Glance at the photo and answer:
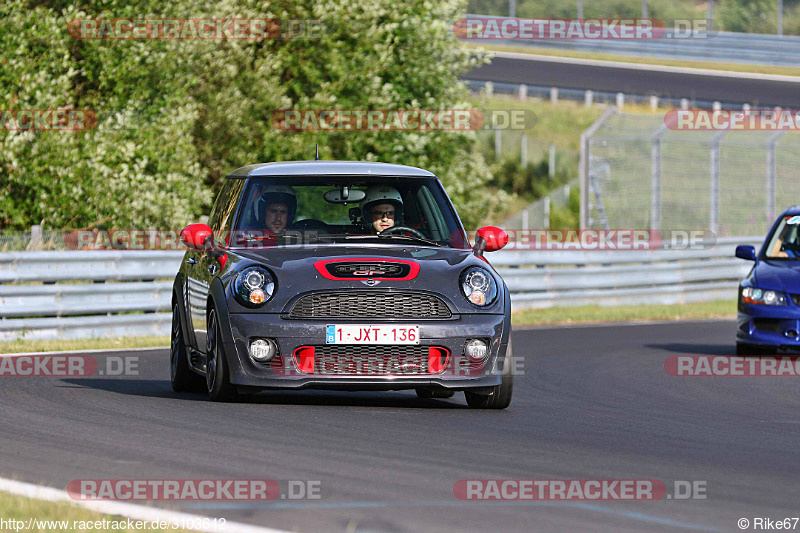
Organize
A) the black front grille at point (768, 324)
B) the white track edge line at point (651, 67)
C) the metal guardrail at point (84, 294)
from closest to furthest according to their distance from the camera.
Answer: the black front grille at point (768, 324) < the metal guardrail at point (84, 294) < the white track edge line at point (651, 67)

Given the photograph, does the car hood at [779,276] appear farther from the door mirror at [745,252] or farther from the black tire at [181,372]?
the black tire at [181,372]

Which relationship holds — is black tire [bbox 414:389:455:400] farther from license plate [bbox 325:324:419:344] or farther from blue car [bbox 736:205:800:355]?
blue car [bbox 736:205:800:355]

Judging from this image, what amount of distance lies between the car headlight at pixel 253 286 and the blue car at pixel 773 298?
6.72 metres

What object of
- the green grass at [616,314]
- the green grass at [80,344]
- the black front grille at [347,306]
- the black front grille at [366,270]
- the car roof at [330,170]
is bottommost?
the green grass at [616,314]

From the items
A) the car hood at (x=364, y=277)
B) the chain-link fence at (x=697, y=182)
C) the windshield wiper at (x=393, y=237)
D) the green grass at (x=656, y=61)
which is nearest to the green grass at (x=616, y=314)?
the chain-link fence at (x=697, y=182)

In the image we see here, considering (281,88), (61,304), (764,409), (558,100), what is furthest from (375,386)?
(558,100)

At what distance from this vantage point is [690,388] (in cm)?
1231

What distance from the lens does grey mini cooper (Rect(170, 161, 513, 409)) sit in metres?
9.30

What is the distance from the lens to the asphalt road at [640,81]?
41.5 meters

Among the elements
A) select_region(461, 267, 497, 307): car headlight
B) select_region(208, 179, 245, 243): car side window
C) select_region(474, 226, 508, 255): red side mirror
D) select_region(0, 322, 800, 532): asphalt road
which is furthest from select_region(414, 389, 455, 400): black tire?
select_region(208, 179, 245, 243): car side window

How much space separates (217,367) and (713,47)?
128 feet

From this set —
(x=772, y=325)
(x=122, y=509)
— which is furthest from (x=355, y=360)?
(x=772, y=325)

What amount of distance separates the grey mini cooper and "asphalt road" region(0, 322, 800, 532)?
0.25 meters

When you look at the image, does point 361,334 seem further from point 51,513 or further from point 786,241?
point 786,241
